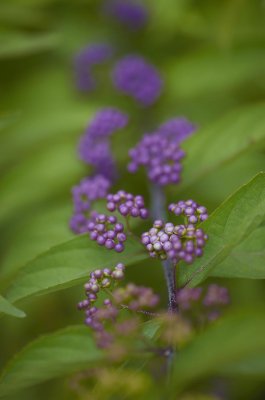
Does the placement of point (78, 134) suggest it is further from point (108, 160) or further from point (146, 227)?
point (146, 227)

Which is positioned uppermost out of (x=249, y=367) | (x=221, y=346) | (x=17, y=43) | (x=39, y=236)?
(x=17, y=43)

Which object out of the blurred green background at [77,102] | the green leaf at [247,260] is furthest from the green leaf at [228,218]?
the blurred green background at [77,102]

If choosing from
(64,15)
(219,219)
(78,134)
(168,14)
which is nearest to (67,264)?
(219,219)

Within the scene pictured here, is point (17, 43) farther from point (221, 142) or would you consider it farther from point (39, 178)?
point (221, 142)

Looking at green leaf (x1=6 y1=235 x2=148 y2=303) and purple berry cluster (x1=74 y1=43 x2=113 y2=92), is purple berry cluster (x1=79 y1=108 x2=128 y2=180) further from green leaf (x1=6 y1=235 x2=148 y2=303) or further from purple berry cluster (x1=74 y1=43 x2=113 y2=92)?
green leaf (x1=6 y1=235 x2=148 y2=303)

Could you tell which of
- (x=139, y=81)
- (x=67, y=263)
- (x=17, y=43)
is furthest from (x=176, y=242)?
(x=139, y=81)

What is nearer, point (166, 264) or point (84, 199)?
point (166, 264)

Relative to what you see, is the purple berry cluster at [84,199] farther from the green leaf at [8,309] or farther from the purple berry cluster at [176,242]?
the green leaf at [8,309]
